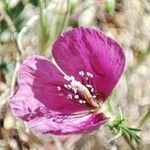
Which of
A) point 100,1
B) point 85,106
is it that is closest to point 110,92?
point 85,106

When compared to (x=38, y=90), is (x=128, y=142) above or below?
below

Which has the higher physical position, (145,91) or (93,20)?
(93,20)

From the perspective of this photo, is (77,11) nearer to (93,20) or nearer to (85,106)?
(93,20)
